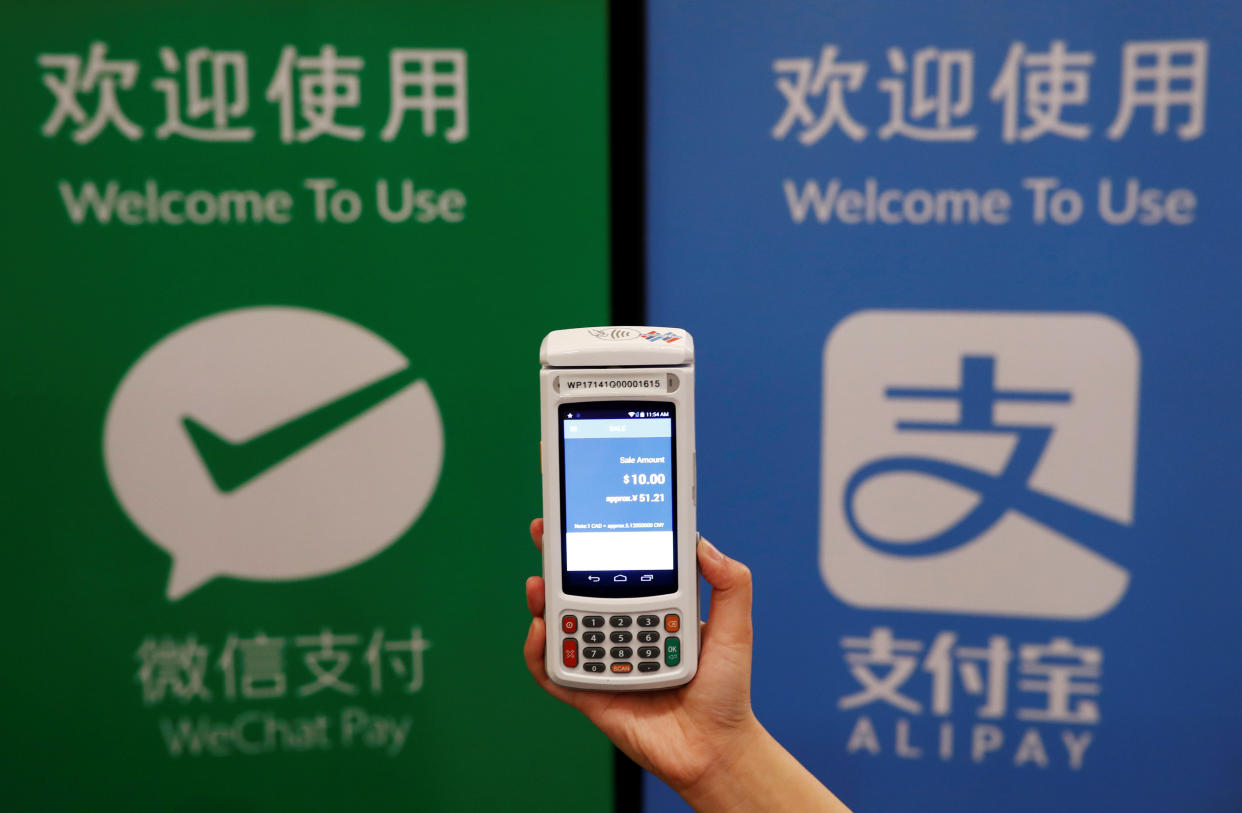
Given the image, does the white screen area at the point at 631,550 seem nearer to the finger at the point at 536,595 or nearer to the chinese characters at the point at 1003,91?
the finger at the point at 536,595

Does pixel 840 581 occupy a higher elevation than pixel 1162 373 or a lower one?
lower

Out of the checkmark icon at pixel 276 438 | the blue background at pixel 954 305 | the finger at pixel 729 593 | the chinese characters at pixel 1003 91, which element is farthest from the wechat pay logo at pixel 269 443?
the chinese characters at pixel 1003 91

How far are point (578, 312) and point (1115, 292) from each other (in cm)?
72

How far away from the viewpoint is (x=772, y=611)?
1.33m

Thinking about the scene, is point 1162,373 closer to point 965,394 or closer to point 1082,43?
point 965,394

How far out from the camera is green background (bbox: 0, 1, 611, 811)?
4.05ft

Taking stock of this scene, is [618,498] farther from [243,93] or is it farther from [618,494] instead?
[243,93]

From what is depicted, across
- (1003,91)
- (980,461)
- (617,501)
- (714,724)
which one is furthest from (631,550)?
(1003,91)

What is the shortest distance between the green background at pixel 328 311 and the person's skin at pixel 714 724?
44 centimetres

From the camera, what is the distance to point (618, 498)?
0.92 metres

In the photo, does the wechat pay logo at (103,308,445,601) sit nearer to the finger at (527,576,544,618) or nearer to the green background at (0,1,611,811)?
the green background at (0,1,611,811)

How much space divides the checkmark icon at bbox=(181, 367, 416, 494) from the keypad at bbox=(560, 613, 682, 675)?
1.76 ft

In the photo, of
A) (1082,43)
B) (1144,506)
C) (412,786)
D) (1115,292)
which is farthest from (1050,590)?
(412,786)

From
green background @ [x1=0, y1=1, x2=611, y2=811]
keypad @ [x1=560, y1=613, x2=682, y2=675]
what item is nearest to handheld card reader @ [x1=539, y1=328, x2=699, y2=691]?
keypad @ [x1=560, y1=613, x2=682, y2=675]
